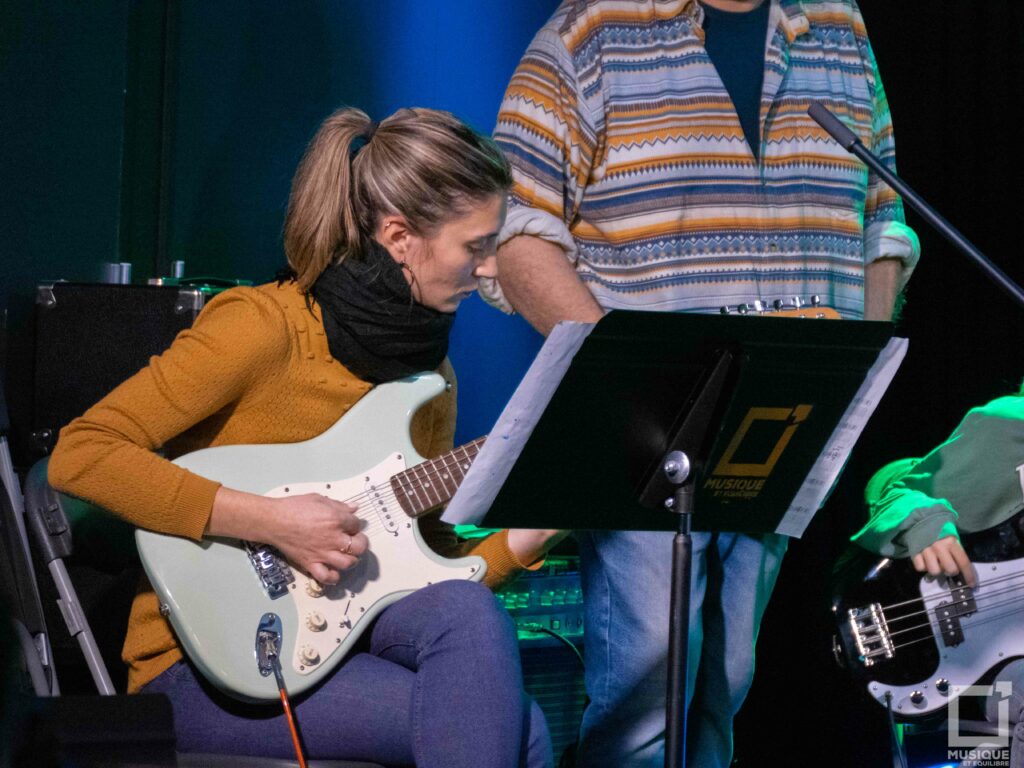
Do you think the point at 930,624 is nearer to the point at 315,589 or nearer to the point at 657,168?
the point at 657,168

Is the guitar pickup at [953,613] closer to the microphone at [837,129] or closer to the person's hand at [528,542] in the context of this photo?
the person's hand at [528,542]

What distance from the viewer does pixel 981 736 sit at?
2600mm

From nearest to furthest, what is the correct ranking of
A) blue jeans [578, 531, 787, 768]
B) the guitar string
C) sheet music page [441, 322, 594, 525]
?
sheet music page [441, 322, 594, 525]
the guitar string
blue jeans [578, 531, 787, 768]

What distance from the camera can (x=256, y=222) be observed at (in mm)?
3457

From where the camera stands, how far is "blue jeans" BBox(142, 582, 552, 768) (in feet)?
5.71

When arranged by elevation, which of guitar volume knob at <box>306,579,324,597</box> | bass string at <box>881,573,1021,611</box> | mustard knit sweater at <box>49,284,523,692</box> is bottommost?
bass string at <box>881,573,1021,611</box>

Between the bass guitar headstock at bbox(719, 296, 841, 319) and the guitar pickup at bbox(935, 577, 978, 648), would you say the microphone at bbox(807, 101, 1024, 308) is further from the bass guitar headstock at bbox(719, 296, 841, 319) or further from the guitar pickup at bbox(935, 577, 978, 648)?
the guitar pickup at bbox(935, 577, 978, 648)

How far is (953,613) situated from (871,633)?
180mm

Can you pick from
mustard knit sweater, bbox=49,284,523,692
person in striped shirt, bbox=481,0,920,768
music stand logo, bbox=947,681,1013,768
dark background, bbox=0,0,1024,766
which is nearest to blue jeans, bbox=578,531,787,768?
person in striped shirt, bbox=481,0,920,768

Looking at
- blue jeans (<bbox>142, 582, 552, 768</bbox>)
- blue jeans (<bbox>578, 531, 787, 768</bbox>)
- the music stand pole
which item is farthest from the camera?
blue jeans (<bbox>578, 531, 787, 768</bbox>)

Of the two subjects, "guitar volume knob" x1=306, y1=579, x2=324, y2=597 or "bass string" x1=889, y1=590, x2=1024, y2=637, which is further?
"bass string" x1=889, y1=590, x2=1024, y2=637

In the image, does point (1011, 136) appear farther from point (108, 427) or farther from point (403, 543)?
point (108, 427)

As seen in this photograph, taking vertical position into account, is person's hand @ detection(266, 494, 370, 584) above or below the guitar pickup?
above

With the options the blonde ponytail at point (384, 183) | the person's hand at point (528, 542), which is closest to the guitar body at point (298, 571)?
the person's hand at point (528, 542)
